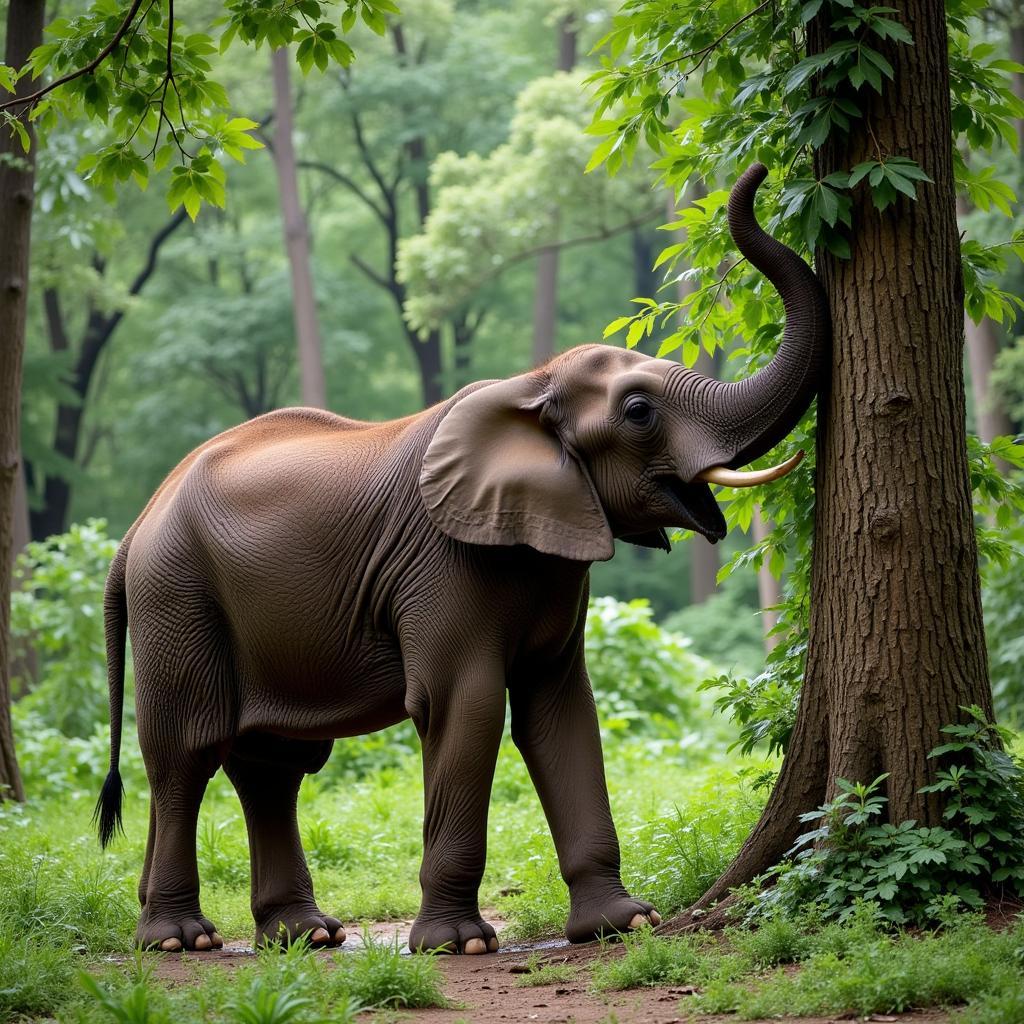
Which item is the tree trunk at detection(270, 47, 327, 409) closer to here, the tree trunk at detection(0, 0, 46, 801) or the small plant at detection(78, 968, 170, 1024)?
the tree trunk at detection(0, 0, 46, 801)

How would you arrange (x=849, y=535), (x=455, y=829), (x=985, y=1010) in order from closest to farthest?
(x=985, y=1010) → (x=849, y=535) → (x=455, y=829)

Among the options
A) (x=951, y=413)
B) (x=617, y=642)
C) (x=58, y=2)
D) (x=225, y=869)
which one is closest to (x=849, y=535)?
(x=951, y=413)

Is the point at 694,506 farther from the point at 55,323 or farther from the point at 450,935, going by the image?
the point at 55,323

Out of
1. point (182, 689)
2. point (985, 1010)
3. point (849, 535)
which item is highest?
point (849, 535)

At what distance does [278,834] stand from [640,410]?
2.97m

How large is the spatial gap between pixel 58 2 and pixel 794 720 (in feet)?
61.9

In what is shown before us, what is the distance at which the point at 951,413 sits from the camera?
5.93m

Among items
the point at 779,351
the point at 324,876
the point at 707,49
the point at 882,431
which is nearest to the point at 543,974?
the point at 882,431

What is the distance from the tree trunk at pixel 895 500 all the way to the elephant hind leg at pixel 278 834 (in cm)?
224

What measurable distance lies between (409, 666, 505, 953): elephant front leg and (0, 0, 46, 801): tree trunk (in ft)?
15.9

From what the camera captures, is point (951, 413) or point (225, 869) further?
point (225, 869)

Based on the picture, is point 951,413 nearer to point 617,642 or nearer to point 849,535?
point 849,535

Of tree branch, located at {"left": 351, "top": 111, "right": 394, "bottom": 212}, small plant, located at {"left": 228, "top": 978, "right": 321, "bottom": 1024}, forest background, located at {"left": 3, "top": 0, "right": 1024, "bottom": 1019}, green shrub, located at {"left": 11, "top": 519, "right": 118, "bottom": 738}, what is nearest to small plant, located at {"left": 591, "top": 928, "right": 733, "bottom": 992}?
forest background, located at {"left": 3, "top": 0, "right": 1024, "bottom": 1019}

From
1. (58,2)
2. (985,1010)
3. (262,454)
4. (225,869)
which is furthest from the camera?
(58,2)
